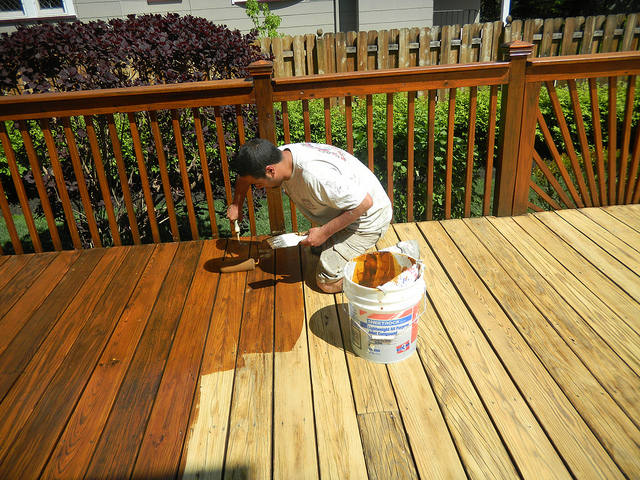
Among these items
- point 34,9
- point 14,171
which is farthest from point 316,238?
point 34,9

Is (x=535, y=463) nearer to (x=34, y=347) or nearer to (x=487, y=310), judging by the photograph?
(x=487, y=310)

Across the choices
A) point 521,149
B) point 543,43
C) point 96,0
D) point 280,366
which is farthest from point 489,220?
point 96,0

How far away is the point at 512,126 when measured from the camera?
3.19 m

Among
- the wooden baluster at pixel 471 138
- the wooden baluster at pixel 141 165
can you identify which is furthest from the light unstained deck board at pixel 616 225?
the wooden baluster at pixel 141 165

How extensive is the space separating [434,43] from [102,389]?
6.74 m

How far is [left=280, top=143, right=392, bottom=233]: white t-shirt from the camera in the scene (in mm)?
2438

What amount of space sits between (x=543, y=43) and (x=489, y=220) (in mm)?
5459

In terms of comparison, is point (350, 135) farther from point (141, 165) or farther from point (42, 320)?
point (42, 320)

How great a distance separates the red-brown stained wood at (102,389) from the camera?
1732 mm

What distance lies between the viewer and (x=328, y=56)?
22.7 ft

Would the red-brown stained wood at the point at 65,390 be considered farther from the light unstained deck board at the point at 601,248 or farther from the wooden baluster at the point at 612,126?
the wooden baluster at the point at 612,126

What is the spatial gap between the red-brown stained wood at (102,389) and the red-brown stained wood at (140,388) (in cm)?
3

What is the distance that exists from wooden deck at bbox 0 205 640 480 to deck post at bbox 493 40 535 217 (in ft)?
1.48

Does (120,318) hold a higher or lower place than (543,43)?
lower
